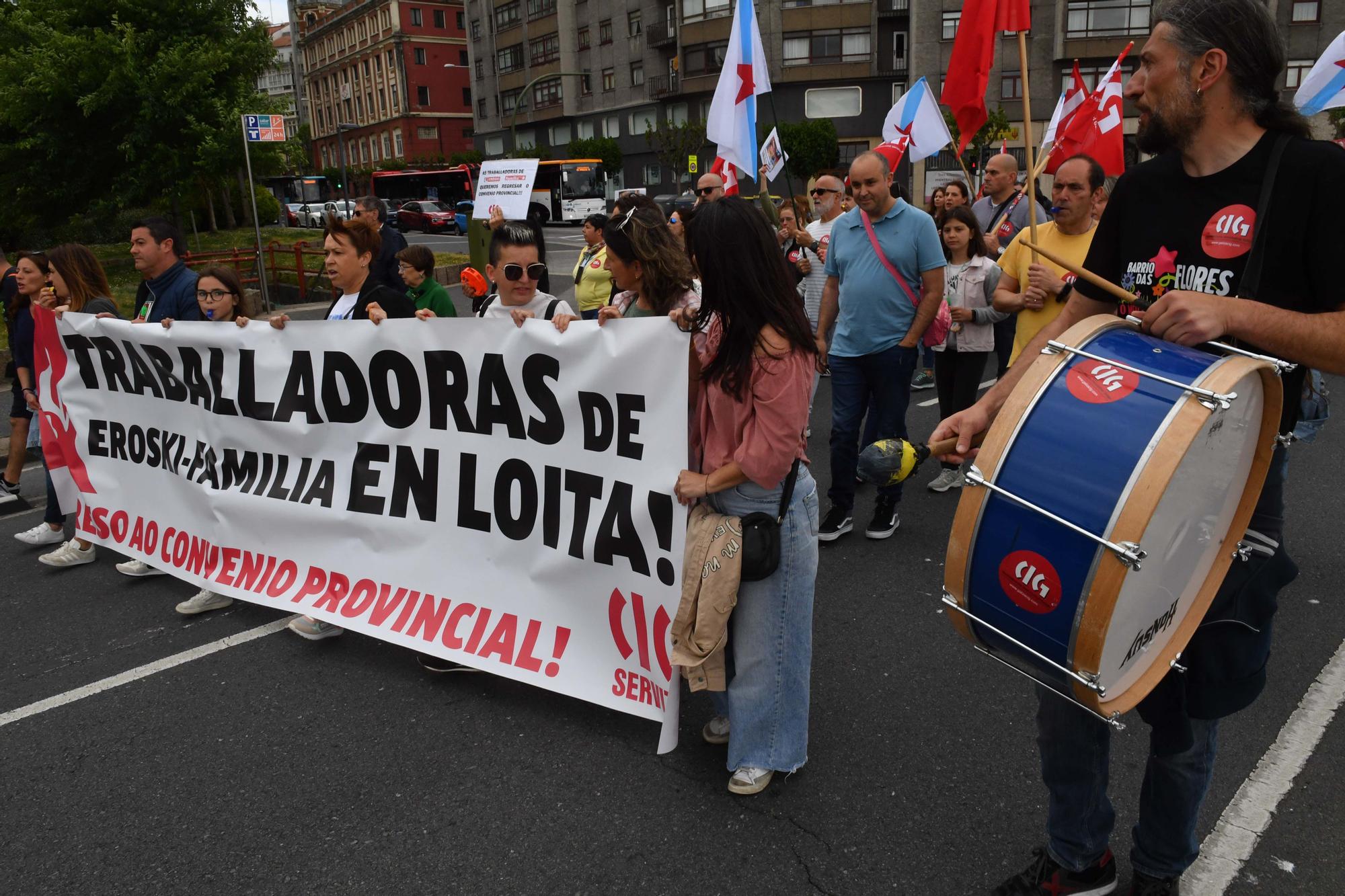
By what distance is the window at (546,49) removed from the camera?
6333 cm

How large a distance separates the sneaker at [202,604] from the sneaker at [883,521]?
327 centimetres

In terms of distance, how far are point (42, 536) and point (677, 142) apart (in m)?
50.1

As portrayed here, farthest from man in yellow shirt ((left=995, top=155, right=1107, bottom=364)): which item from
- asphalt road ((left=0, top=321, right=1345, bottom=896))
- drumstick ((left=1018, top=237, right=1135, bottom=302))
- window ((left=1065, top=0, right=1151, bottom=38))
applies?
window ((left=1065, top=0, right=1151, bottom=38))

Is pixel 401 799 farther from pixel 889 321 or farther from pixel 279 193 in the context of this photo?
pixel 279 193

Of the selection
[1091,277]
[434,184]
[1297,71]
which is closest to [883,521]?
[1091,277]

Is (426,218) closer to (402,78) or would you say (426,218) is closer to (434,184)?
(434,184)

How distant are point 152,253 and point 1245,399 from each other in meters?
5.12

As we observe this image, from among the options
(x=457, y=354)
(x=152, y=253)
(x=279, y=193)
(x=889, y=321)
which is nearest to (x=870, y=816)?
(x=457, y=354)

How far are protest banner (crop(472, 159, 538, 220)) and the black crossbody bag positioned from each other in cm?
618

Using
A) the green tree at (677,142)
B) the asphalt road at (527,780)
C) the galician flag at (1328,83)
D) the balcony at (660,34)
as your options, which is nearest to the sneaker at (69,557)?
the asphalt road at (527,780)

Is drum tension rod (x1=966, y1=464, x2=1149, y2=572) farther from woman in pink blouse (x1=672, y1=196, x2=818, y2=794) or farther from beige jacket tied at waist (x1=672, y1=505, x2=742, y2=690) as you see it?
beige jacket tied at waist (x1=672, y1=505, x2=742, y2=690)

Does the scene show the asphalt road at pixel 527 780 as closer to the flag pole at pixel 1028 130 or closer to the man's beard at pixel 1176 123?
the flag pole at pixel 1028 130

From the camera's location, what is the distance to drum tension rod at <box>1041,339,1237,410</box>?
1676 millimetres

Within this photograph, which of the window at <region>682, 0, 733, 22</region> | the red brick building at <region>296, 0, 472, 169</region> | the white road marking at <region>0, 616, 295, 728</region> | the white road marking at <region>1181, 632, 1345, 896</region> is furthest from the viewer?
the red brick building at <region>296, 0, 472, 169</region>
